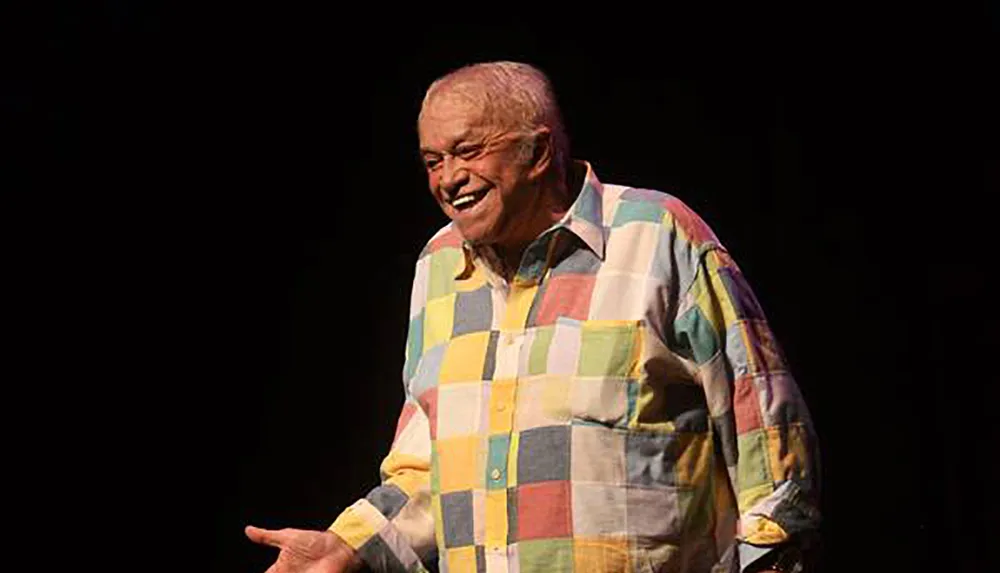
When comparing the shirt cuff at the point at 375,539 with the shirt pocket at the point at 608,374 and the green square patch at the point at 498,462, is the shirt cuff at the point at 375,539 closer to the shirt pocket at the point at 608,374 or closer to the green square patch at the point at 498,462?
the green square patch at the point at 498,462

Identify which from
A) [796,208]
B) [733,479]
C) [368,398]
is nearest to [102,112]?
[368,398]

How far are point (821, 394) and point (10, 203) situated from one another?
4.67 feet

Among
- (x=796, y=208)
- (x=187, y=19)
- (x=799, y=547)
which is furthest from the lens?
(x=187, y=19)

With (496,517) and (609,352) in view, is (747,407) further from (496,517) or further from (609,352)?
(496,517)

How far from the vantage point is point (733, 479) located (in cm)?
254

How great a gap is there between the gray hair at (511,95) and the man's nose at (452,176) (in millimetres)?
74

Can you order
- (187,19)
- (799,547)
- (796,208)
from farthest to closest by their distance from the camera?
(187,19)
(796,208)
(799,547)

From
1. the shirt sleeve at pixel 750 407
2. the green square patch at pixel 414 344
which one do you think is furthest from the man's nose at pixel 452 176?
the shirt sleeve at pixel 750 407

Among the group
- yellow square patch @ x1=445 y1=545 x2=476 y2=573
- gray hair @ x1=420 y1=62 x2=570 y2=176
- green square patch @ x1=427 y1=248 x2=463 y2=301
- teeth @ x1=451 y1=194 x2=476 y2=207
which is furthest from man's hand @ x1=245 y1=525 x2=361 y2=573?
gray hair @ x1=420 y1=62 x2=570 y2=176

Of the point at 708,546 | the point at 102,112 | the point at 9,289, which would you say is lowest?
the point at 708,546

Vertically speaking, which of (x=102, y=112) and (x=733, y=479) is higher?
(x=102, y=112)

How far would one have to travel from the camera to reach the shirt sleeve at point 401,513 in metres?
2.71

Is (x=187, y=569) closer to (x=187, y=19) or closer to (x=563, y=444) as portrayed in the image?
(x=187, y=19)

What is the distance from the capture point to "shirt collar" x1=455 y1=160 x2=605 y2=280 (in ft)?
8.64
